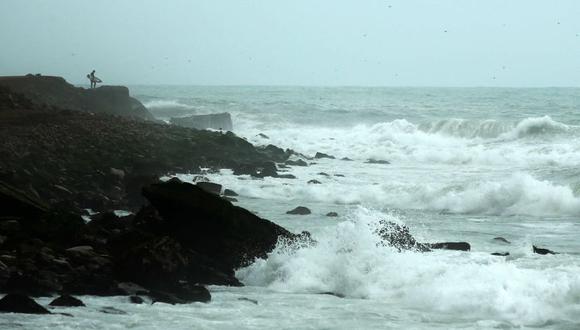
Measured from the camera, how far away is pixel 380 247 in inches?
441

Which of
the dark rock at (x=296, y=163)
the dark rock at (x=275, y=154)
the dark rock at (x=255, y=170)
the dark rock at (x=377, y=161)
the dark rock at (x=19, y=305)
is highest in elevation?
the dark rock at (x=19, y=305)

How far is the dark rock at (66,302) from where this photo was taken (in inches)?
323

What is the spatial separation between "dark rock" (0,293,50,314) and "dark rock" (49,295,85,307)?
321 mm

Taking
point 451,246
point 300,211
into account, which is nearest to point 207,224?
point 451,246

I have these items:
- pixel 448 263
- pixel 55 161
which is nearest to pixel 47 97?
pixel 55 161

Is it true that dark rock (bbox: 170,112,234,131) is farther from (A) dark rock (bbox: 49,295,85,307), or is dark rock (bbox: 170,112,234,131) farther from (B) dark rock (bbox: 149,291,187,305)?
(A) dark rock (bbox: 49,295,85,307)

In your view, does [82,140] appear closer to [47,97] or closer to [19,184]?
[19,184]

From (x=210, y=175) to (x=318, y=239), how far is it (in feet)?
38.8

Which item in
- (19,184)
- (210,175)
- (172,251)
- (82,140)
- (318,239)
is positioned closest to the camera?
(172,251)

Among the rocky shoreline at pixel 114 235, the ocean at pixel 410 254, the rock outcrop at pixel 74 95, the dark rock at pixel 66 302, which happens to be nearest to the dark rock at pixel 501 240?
A: the ocean at pixel 410 254

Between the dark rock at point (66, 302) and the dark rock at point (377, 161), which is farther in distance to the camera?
the dark rock at point (377, 161)

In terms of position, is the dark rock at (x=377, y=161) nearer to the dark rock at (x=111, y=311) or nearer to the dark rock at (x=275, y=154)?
the dark rock at (x=275, y=154)

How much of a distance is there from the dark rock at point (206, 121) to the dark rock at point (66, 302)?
120 feet

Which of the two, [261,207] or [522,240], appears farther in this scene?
[261,207]
